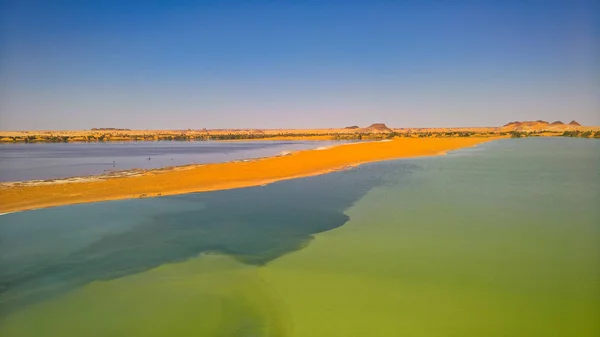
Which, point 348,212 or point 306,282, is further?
point 348,212

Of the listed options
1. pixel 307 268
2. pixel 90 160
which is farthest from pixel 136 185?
pixel 90 160

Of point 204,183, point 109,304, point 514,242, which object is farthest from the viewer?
point 204,183

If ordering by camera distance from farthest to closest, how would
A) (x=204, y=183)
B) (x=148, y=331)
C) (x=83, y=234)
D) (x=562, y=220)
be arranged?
(x=204, y=183)
(x=562, y=220)
(x=83, y=234)
(x=148, y=331)

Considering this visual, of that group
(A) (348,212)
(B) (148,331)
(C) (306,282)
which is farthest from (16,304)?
(A) (348,212)

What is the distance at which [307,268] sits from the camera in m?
6.46

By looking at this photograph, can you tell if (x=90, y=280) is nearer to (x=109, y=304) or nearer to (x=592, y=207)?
(x=109, y=304)

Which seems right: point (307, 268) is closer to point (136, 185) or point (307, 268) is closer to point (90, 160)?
point (136, 185)

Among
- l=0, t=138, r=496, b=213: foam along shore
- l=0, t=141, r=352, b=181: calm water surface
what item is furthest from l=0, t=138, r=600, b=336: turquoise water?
l=0, t=141, r=352, b=181: calm water surface

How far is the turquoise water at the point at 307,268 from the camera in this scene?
4738 millimetres

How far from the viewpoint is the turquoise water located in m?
4.74

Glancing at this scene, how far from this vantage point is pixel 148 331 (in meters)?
4.55

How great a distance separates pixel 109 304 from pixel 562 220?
31.6 ft

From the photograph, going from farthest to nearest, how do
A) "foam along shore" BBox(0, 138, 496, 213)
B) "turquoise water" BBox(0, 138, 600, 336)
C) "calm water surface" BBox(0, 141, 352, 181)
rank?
"calm water surface" BBox(0, 141, 352, 181), "foam along shore" BBox(0, 138, 496, 213), "turquoise water" BBox(0, 138, 600, 336)

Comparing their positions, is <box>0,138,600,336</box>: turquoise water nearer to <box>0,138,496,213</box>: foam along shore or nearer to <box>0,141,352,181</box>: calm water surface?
<box>0,138,496,213</box>: foam along shore
